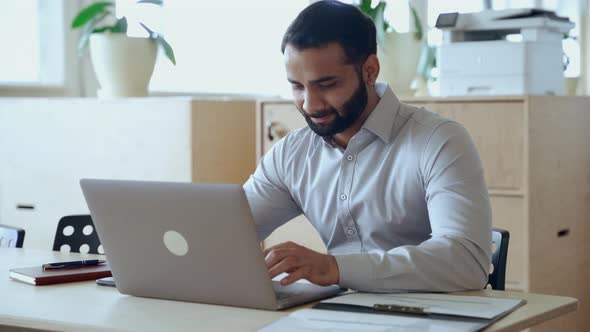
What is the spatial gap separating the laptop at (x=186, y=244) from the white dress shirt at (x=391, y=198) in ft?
0.50

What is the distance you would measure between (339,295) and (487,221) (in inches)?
14.5

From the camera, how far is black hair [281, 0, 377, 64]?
2.07 meters

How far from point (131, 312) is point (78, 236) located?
1.03 metres

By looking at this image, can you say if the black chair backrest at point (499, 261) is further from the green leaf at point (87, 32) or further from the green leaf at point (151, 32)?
the green leaf at point (87, 32)

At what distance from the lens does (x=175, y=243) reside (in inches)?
66.1

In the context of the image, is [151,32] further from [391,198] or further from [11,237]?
[391,198]

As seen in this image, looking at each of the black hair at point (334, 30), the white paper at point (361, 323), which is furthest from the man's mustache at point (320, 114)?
the white paper at point (361, 323)

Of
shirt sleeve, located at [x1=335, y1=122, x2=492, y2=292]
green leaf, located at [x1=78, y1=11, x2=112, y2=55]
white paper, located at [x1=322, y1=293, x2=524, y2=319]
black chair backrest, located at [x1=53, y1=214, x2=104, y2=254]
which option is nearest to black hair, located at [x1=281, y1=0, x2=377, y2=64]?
shirt sleeve, located at [x1=335, y1=122, x2=492, y2=292]

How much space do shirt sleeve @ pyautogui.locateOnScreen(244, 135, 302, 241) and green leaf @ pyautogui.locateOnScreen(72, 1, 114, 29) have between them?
5.74ft

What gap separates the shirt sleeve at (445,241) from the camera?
176cm

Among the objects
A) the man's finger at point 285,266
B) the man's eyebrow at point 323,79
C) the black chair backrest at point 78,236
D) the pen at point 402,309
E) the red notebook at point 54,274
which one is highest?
the man's eyebrow at point 323,79

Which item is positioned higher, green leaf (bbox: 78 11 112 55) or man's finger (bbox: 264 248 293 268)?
green leaf (bbox: 78 11 112 55)

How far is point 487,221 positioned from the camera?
1915 mm

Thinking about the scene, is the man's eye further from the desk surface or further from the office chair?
the office chair
